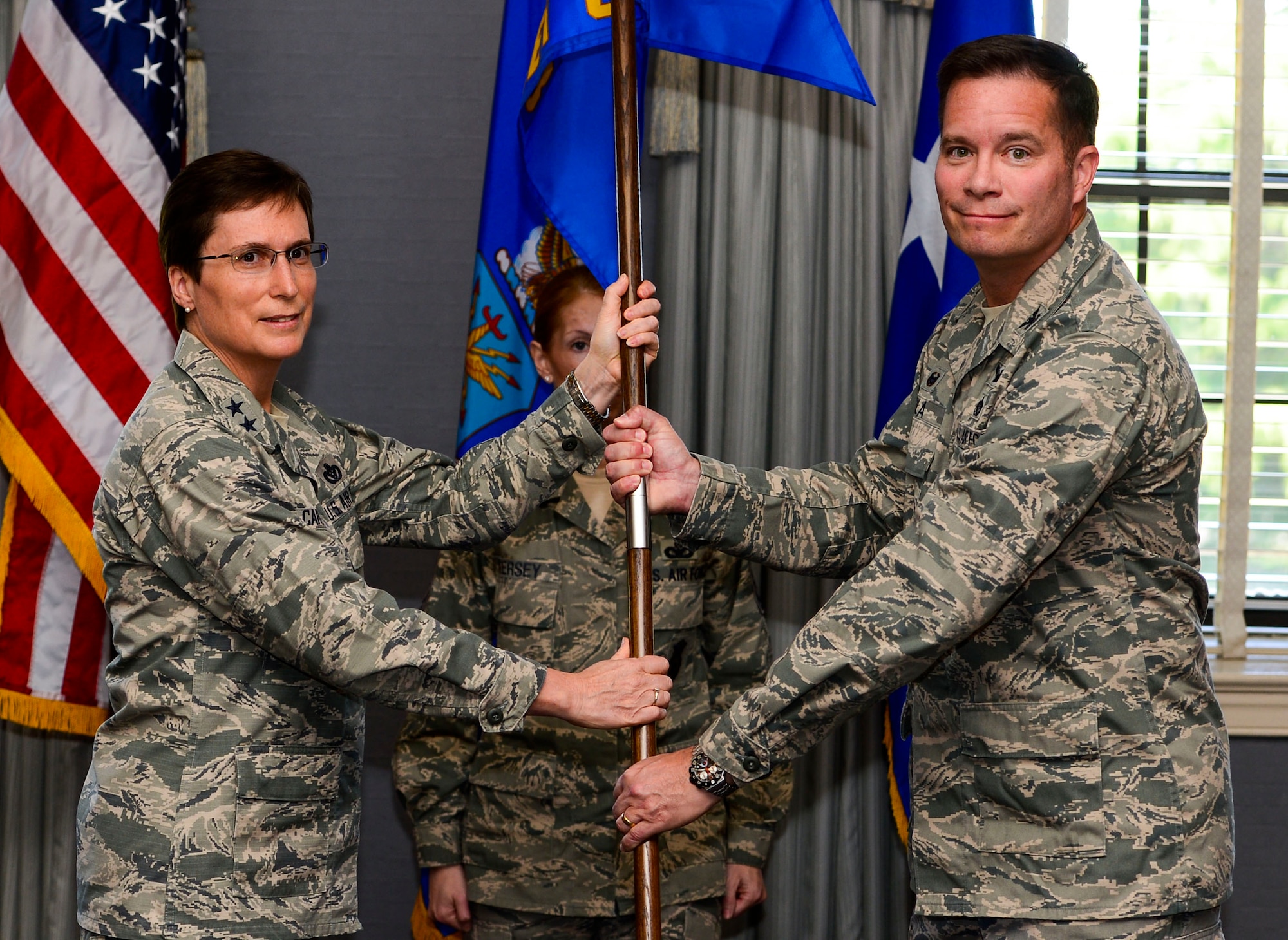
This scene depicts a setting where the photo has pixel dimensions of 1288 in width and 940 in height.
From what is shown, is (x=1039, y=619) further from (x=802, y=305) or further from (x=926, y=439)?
(x=802, y=305)

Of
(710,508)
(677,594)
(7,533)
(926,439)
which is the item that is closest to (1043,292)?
(926,439)

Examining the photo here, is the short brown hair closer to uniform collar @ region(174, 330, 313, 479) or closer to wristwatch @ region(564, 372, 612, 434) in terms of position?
wristwatch @ region(564, 372, 612, 434)

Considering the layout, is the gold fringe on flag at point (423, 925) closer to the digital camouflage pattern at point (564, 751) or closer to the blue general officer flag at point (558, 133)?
A: the digital camouflage pattern at point (564, 751)

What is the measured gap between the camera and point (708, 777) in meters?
1.71

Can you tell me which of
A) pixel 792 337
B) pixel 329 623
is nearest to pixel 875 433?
pixel 792 337

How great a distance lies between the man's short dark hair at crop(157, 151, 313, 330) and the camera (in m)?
1.71

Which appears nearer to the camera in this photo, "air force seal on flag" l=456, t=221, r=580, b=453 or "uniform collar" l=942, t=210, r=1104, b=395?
"uniform collar" l=942, t=210, r=1104, b=395

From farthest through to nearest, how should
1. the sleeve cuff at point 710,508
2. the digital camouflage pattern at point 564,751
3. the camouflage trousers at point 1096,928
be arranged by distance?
the digital camouflage pattern at point 564,751 → the sleeve cuff at point 710,508 → the camouflage trousers at point 1096,928

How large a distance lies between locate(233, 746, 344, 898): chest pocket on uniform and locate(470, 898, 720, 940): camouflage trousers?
64 centimetres

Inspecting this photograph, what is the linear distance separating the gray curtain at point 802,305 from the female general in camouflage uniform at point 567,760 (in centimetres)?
38

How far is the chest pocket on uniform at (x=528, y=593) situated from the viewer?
2.24 m

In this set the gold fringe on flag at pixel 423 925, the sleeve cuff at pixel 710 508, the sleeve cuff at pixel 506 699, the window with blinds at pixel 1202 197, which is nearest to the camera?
the sleeve cuff at pixel 506 699

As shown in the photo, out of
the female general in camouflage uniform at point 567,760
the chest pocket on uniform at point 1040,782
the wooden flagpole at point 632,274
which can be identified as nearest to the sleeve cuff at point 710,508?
the wooden flagpole at point 632,274

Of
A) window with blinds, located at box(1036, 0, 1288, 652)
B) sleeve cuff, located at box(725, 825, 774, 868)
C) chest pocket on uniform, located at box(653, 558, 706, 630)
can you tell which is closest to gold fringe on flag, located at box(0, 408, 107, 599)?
chest pocket on uniform, located at box(653, 558, 706, 630)
